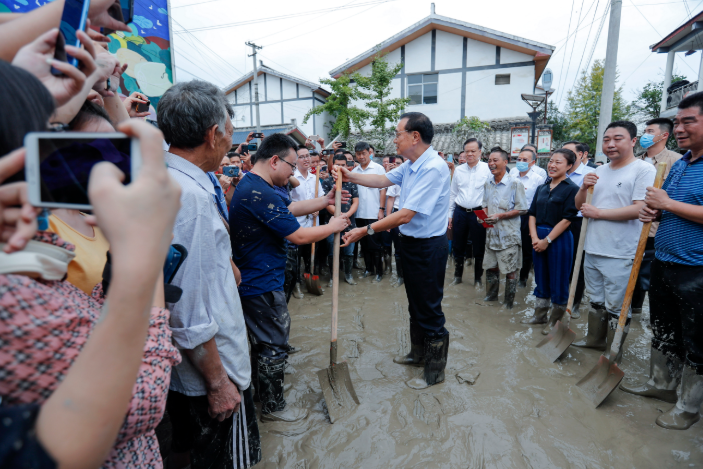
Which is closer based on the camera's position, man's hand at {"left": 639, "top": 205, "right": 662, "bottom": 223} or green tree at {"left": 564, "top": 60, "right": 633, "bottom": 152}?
man's hand at {"left": 639, "top": 205, "right": 662, "bottom": 223}

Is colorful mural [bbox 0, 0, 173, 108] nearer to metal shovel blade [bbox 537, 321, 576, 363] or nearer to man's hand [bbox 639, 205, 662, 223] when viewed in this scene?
man's hand [bbox 639, 205, 662, 223]

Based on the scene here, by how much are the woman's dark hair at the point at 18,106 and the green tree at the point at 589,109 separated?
2943cm

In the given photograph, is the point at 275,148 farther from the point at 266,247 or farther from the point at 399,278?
the point at 399,278

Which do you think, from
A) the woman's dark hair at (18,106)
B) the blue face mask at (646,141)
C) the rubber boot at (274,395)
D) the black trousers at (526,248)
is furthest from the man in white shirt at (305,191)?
the woman's dark hair at (18,106)

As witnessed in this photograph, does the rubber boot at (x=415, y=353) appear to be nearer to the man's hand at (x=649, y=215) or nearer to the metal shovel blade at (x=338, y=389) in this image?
the metal shovel blade at (x=338, y=389)

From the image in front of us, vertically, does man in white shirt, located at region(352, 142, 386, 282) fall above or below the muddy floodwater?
above

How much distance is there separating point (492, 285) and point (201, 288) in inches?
187

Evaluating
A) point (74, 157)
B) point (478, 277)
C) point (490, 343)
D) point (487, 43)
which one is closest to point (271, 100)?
point (487, 43)

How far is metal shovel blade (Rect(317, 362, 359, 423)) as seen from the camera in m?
2.89

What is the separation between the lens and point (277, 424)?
2.74 metres

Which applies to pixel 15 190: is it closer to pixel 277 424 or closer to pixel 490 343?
pixel 277 424

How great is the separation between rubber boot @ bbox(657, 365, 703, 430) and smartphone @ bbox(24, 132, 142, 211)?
3.71 m

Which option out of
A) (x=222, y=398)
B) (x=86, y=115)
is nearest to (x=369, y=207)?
(x=222, y=398)

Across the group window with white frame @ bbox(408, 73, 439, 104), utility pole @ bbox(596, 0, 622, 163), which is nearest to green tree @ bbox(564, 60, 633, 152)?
window with white frame @ bbox(408, 73, 439, 104)
